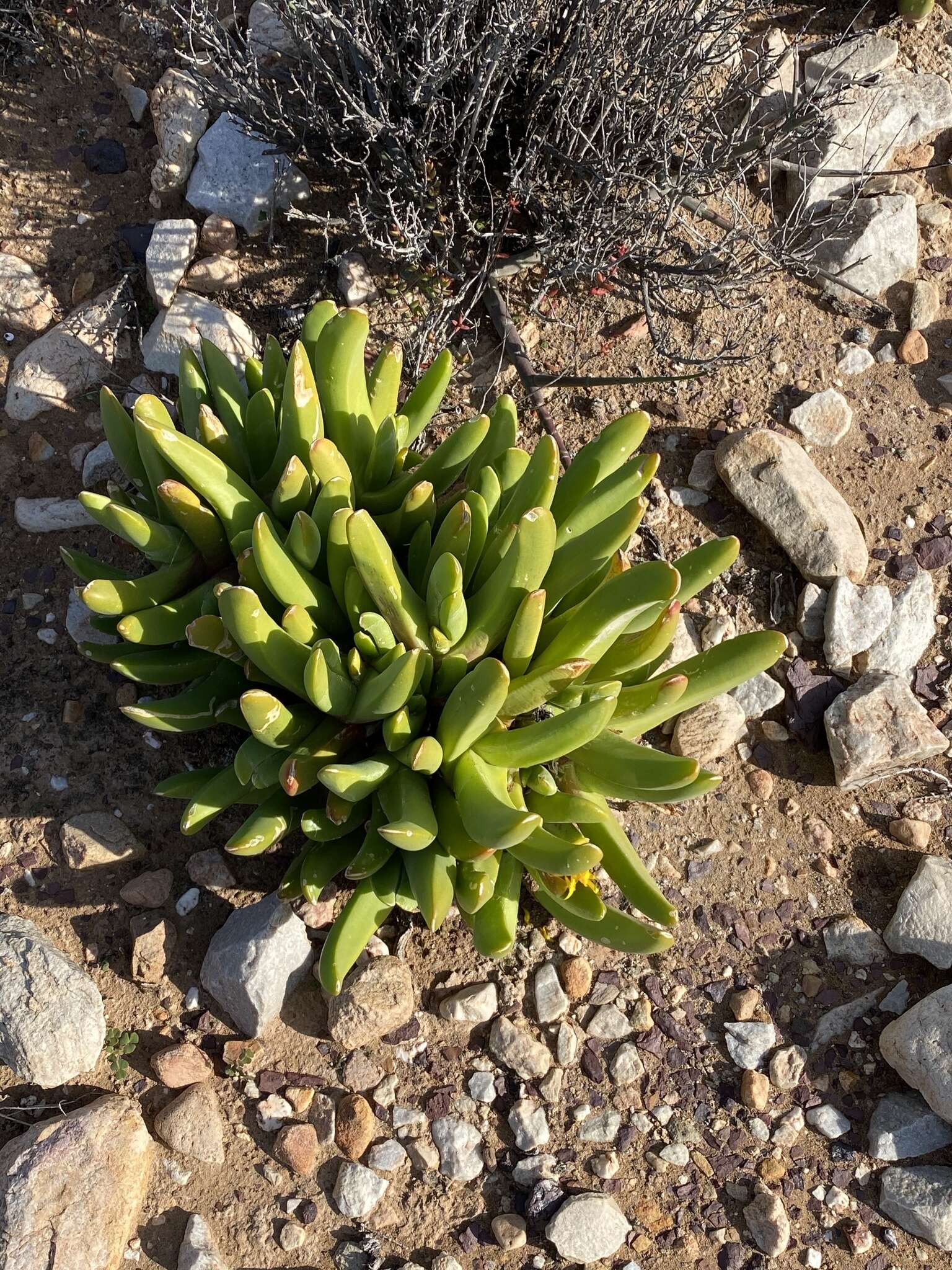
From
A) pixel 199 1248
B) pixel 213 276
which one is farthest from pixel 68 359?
pixel 199 1248

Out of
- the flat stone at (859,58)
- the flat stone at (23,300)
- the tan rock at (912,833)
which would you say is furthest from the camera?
the flat stone at (859,58)

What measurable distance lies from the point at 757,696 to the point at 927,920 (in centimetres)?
72

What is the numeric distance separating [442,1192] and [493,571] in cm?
139

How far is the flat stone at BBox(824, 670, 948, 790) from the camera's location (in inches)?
Result: 108

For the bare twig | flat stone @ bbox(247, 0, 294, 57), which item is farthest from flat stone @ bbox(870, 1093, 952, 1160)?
flat stone @ bbox(247, 0, 294, 57)

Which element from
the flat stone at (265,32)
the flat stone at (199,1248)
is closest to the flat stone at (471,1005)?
the flat stone at (199,1248)

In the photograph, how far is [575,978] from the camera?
249 cm

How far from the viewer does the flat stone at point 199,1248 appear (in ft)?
6.88

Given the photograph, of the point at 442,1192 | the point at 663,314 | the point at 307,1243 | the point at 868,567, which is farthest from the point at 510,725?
the point at 663,314

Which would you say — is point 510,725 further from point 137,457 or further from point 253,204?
point 253,204

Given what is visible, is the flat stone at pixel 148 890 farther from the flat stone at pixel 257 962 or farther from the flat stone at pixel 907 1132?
the flat stone at pixel 907 1132

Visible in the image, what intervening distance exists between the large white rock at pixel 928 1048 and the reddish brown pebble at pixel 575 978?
727 mm

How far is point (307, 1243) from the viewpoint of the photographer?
7.11ft

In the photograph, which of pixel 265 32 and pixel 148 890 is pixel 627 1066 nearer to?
pixel 148 890
